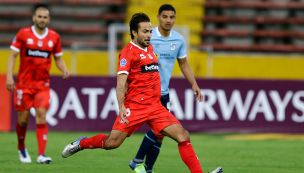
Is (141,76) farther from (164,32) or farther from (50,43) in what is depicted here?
(50,43)

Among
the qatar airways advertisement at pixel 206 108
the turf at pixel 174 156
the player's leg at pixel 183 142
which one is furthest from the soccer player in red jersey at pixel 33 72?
the qatar airways advertisement at pixel 206 108

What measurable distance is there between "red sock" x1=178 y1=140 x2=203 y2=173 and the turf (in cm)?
125

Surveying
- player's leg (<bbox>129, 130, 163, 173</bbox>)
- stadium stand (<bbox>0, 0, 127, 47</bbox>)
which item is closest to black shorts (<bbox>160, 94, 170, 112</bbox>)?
player's leg (<bbox>129, 130, 163, 173</bbox>)

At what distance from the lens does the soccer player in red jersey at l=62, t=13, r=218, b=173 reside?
5.14m

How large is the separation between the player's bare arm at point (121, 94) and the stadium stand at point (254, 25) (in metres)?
13.4

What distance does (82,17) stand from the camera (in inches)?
726

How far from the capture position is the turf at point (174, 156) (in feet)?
21.1

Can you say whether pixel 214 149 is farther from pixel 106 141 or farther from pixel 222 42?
pixel 222 42

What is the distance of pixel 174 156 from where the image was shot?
7742mm

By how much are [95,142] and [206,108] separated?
5.52 metres

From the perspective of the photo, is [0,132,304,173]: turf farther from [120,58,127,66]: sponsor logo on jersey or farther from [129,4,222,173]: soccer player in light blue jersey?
[120,58,127,66]: sponsor logo on jersey

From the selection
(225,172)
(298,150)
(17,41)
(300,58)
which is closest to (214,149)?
(298,150)

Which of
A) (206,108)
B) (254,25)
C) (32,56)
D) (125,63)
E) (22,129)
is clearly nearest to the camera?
(125,63)

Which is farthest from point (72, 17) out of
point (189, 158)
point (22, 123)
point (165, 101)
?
point (189, 158)
